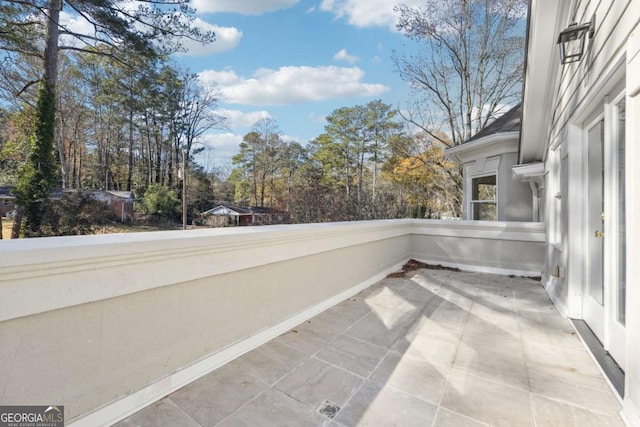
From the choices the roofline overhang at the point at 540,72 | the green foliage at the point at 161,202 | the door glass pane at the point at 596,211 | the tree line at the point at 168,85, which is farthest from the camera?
the green foliage at the point at 161,202

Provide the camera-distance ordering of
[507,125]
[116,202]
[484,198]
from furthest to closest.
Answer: [116,202]
[484,198]
[507,125]

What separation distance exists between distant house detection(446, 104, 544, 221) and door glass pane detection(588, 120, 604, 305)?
145 inches

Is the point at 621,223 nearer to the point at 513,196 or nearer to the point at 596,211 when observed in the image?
the point at 596,211

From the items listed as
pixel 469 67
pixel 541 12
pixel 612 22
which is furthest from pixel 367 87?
pixel 612 22

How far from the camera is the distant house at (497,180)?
21.6 ft

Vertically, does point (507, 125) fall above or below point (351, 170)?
below

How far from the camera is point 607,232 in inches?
89.0

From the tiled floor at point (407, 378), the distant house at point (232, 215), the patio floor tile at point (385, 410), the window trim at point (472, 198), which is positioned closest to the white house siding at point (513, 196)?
the window trim at point (472, 198)

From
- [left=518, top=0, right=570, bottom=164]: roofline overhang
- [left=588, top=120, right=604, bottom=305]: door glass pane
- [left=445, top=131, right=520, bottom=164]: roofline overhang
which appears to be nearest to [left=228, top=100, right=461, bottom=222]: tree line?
[left=445, top=131, right=520, bottom=164]: roofline overhang

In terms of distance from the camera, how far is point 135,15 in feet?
38.5

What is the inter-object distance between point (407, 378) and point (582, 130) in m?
2.93

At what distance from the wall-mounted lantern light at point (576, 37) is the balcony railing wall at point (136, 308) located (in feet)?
9.13

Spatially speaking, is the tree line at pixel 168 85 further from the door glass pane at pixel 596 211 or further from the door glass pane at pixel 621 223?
the door glass pane at pixel 621 223

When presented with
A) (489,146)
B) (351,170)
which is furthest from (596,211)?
(351,170)
